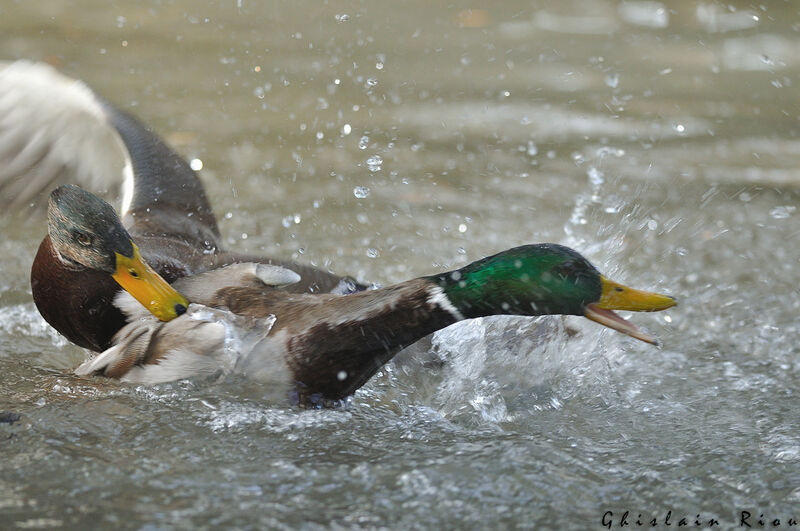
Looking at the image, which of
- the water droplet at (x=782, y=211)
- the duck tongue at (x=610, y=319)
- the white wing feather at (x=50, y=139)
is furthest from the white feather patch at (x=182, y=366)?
the water droplet at (x=782, y=211)

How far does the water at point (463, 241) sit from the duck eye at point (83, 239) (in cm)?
48

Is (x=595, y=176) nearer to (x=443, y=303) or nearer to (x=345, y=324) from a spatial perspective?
(x=443, y=303)

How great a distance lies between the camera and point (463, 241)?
5273mm

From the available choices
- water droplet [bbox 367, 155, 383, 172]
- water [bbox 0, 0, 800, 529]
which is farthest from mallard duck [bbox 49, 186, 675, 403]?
water droplet [bbox 367, 155, 383, 172]

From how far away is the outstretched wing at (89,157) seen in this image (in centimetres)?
431

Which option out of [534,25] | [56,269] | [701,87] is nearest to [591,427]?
[56,269]

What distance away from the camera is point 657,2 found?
8.62m

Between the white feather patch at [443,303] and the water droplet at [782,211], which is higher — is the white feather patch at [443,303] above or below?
above

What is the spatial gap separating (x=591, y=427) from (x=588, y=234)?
6.29 ft

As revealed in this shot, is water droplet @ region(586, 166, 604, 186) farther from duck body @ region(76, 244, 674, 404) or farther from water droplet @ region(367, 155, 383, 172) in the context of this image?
duck body @ region(76, 244, 674, 404)

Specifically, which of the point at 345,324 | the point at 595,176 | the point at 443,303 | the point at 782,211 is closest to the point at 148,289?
the point at 345,324

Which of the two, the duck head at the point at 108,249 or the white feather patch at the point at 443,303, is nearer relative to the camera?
the white feather patch at the point at 443,303

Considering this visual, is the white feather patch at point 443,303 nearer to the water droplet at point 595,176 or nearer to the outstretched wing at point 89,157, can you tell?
the outstretched wing at point 89,157

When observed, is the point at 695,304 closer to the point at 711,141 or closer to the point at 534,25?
the point at 711,141
